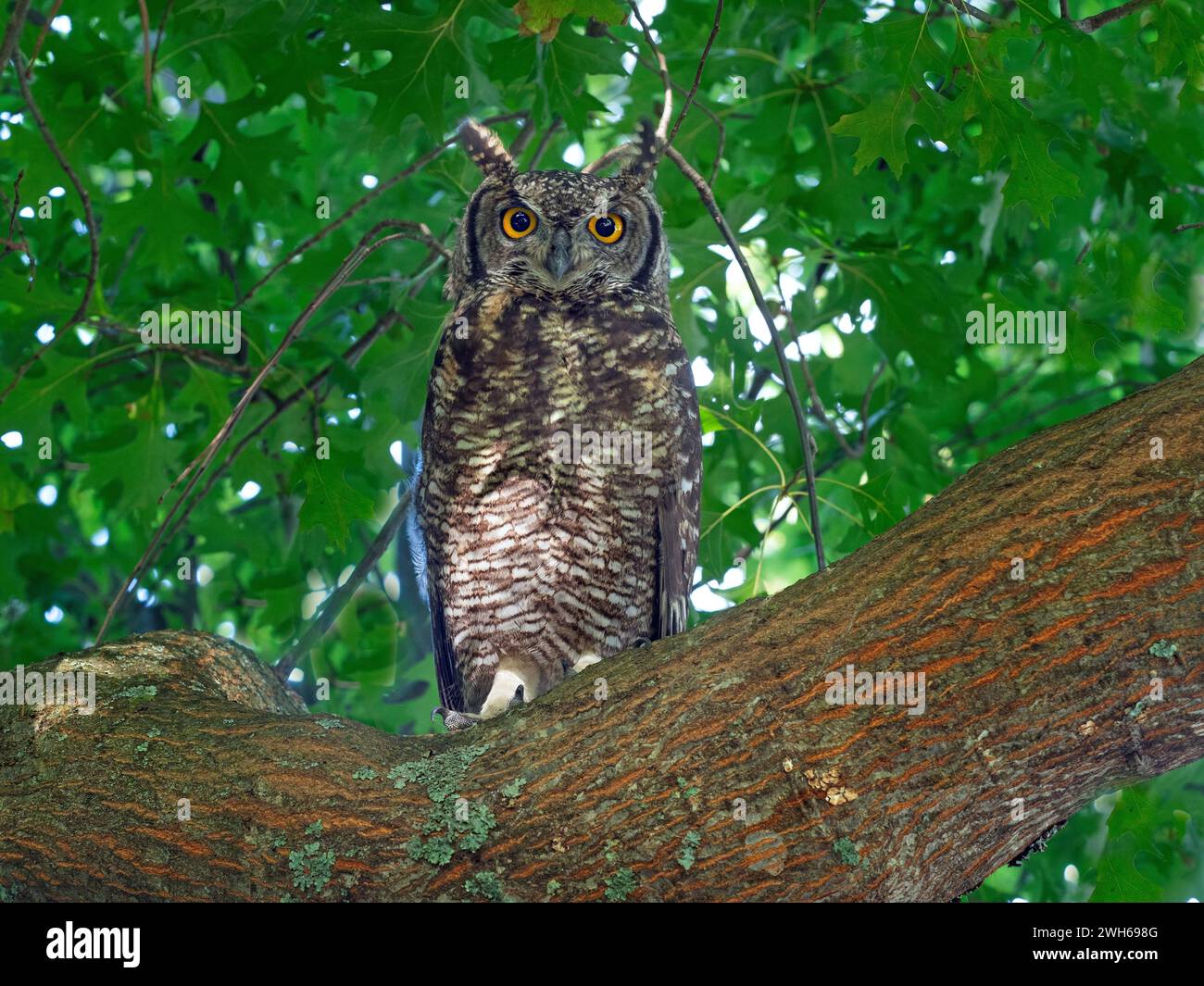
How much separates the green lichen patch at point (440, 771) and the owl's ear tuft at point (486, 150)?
246 centimetres

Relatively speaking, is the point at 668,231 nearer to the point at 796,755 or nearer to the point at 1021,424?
the point at 1021,424

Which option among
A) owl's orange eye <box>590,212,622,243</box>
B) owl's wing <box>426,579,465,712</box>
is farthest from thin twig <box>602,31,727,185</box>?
owl's wing <box>426,579,465,712</box>

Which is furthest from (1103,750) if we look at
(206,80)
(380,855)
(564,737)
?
(206,80)

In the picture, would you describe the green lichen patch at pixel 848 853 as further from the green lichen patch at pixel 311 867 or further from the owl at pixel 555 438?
the owl at pixel 555 438

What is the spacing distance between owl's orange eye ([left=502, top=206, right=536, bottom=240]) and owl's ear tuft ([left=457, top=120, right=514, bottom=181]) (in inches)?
5.6

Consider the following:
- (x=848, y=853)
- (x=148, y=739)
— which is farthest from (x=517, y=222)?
(x=848, y=853)

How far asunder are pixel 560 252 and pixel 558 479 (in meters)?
0.87

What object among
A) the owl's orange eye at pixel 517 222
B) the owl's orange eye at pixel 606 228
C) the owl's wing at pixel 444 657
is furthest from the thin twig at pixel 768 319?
the owl's wing at pixel 444 657

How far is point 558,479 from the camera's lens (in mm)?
4031

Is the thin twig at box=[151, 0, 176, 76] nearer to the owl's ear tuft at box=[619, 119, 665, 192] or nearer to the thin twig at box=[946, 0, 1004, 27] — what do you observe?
the owl's ear tuft at box=[619, 119, 665, 192]

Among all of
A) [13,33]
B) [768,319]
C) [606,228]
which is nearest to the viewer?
[13,33]

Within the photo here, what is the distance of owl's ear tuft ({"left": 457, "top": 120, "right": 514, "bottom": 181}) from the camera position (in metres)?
4.52

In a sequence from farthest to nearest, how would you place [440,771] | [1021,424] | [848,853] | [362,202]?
1. [1021,424]
2. [362,202]
3. [440,771]
4. [848,853]

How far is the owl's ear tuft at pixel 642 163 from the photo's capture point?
177 inches
